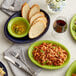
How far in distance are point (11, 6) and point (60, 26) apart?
2.19 feet

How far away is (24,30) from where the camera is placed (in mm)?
2041

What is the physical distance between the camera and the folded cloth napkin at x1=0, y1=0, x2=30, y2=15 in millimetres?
2223

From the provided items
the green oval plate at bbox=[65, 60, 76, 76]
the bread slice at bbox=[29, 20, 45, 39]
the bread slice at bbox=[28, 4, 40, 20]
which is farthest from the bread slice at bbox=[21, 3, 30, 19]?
the green oval plate at bbox=[65, 60, 76, 76]

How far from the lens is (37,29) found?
2.01 metres

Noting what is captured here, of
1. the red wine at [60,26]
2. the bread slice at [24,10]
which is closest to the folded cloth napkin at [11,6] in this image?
the bread slice at [24,10]

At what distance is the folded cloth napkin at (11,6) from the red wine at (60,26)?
0.53m

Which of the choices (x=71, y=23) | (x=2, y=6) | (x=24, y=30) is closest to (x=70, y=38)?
(x=71, y=23)

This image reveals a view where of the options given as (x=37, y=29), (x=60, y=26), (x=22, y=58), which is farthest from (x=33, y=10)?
(x=22, y=58)

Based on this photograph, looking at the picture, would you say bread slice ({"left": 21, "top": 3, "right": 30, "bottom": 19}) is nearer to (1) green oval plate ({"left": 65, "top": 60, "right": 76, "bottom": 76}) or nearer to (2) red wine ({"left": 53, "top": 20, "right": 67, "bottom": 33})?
(2) red wine ({"left": 53, "top": 20, "right": 67, "bottom": 33})

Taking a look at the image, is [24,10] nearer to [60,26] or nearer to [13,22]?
[13,22]

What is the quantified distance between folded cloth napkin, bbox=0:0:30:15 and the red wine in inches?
20.8

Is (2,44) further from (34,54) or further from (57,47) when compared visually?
(57,47)

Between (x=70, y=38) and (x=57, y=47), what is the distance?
208 millimetres

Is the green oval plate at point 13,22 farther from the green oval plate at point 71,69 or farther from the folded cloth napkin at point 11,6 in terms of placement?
the green oval plate at point 71,69
